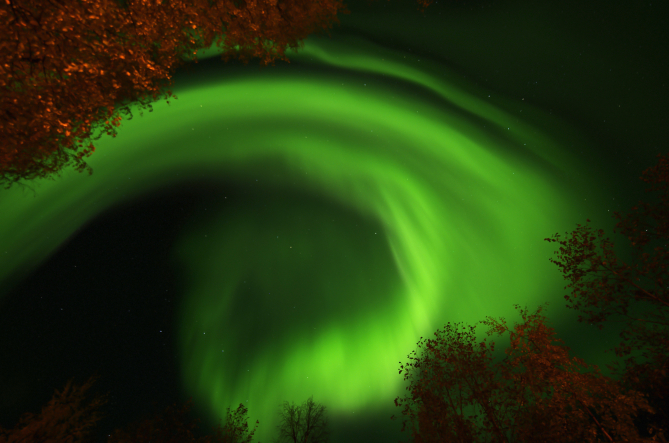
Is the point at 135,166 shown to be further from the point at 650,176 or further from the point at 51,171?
the point at 650,176

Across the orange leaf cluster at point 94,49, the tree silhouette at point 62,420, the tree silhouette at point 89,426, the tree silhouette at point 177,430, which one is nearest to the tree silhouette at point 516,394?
the tree silhouette at point 177,430

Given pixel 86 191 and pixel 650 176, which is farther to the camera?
pixel 86 191

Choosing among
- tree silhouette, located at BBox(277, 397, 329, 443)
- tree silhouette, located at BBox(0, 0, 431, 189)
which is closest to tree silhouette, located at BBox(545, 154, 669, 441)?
tree silhouette, located at BBox(0, 0, 431, 189)

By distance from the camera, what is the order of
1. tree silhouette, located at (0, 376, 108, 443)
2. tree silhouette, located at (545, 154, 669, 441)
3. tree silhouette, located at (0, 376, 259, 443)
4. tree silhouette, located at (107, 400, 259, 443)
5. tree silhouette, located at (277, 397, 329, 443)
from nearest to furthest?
tree silhouette, located at (545, 154, 669, 441)
tree silhouette, located at (0, 376, 108, 443)
tree silhouette, located at (0, 376, 259, 443)
tree silhouette, located at (107, 400, 259, 443)
tree silhouette, located at (277, 397, 329, 443)

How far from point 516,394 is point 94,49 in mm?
12141

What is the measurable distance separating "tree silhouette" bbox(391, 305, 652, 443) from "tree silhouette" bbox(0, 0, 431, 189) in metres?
9.97

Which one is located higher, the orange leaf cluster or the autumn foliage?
the orange leaf cluster

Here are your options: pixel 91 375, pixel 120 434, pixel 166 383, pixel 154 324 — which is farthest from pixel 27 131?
pixel 120 434

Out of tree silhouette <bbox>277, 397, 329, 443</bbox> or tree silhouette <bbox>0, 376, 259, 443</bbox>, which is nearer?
tree silhouette <bbox>0, 376, 259, 443</bbox>

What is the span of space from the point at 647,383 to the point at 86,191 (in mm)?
14735

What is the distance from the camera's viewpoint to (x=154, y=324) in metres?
9.60

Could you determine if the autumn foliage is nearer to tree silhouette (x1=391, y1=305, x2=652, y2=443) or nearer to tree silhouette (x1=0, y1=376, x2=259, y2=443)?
tree silhouette (x1=391, y1=305, x2=652, y2=443)

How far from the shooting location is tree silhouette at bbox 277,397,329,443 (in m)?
12.9

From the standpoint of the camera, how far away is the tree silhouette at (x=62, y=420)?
6.84 metres
